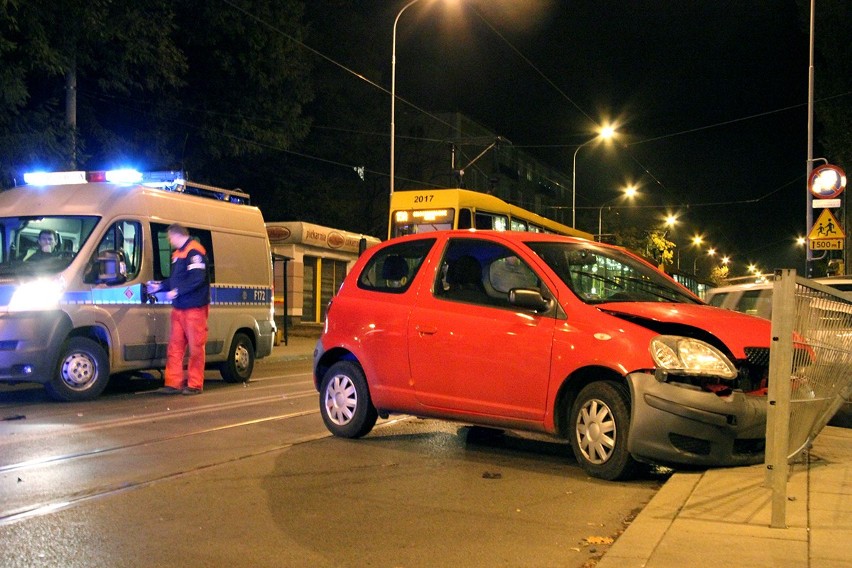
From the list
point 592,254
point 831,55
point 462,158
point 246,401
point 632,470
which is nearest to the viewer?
point 632,470

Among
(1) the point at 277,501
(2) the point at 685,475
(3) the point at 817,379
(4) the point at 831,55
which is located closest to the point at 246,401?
(1) the point at 277,501

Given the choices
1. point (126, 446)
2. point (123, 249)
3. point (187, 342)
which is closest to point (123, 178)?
point (123, 249)

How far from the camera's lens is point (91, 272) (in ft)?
36.4

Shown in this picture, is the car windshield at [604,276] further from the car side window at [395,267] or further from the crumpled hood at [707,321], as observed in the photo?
the car side window at [395,267]

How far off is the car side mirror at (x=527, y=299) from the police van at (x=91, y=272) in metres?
6.45

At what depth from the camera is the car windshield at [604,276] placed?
6.82 meters

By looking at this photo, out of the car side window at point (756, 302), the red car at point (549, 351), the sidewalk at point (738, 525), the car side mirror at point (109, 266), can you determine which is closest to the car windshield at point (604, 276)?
the red car at point (549, 351)

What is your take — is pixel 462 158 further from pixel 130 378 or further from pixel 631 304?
pixel 631 304

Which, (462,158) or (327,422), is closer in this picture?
(327,422)

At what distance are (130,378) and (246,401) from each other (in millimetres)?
4125

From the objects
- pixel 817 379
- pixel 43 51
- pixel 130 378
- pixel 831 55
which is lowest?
pixel 130 378

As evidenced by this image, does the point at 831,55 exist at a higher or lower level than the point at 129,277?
higher

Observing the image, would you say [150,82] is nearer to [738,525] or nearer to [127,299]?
[127,299]

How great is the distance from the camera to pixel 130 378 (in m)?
14.4
